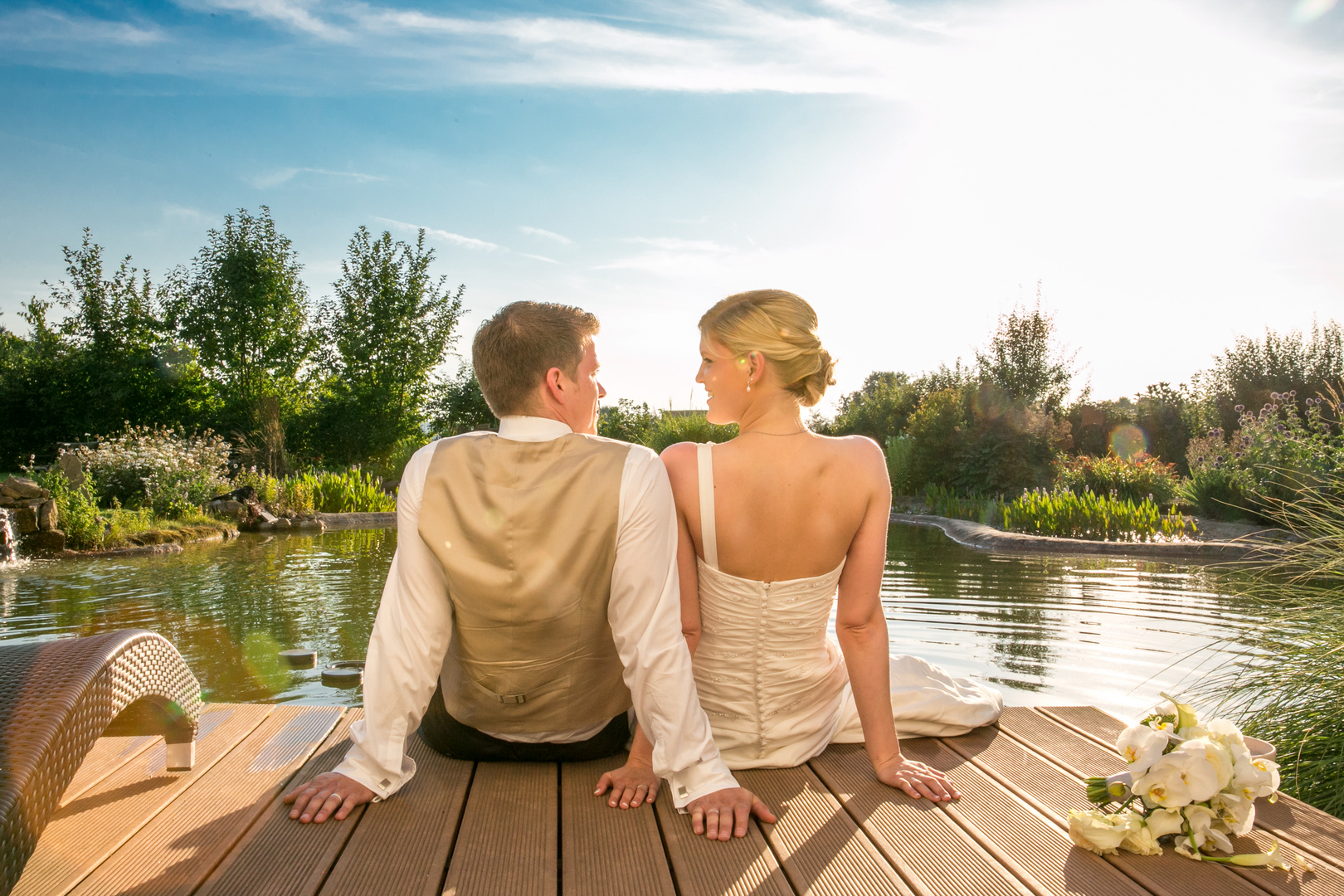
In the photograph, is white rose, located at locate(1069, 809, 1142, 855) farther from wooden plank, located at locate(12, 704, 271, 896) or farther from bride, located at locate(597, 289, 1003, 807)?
wooden plank, located at locate(12, 704, 271, 896)

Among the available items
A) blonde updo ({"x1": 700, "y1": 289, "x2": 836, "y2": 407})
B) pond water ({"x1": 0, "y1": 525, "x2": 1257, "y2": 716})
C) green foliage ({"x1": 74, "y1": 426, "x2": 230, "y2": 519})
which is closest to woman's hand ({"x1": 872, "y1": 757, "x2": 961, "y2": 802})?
blonde updo ({"x1": 700, "y1": 289, "x2": 836, "y2": 407})

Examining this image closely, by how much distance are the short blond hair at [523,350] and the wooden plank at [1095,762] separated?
1.61 meters

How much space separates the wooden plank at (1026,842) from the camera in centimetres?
148

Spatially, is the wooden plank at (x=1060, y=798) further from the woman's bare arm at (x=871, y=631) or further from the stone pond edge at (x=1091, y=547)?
the stone pond edge at (x=1091, y=547)

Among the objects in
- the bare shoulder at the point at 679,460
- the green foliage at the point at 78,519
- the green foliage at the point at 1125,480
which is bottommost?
the green foliage at the point at 78,519

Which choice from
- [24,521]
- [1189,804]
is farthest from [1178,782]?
[24,521]

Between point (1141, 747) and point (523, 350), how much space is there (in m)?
1.55

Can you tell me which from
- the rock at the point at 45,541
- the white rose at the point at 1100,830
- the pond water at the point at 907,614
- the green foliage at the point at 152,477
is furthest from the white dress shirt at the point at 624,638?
the green foliage at the point at 152,477

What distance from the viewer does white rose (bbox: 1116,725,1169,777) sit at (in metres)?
1.65

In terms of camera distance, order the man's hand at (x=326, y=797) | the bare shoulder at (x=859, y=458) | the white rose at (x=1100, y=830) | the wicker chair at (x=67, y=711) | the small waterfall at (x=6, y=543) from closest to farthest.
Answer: the wicker chair at (x=67, y=711)
the white rose at (x=1100, y=830)
the man's hand at (x=326, y=797)
the bare shoulder at (x=859, y=458)
the small waterfall at (x=6, y=543)

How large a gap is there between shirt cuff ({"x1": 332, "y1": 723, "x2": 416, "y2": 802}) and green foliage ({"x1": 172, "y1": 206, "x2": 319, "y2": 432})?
63.1 feet

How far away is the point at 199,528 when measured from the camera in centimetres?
1061

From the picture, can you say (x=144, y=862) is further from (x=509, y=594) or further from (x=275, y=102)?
(x=275, y=102)

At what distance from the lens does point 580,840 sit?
63.8 inches
